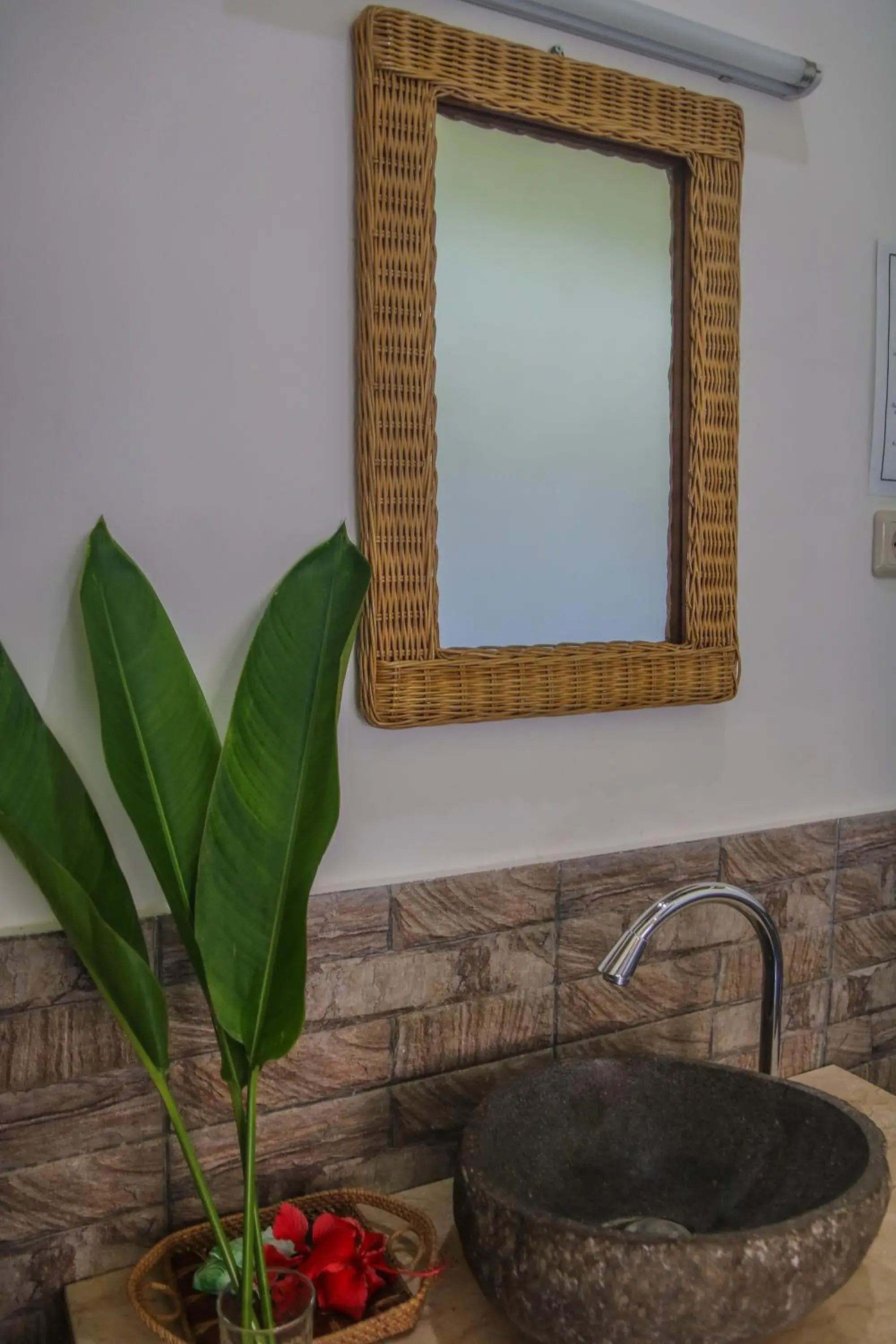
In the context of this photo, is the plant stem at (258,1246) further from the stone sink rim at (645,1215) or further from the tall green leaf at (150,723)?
the stone sink rim at (645,1215)

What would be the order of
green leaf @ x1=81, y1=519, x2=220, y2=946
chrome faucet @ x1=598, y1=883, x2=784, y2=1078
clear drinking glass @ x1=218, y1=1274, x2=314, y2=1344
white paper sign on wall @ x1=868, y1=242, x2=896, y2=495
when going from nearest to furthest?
clear drinking glass @ x1=218, y1=1274, x2=314, y2=1344 < green leaf @ x1=81, y1=519, x2=220, y2=946 < chrome faucet @ x1=598, y1=883, x2=784, y2=1078 < white paper sign on wall @ x1=868, y1=242, x2=896, y2=495

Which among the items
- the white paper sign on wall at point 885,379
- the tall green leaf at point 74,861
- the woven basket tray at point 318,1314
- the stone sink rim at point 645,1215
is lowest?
the woven basket tray at point 318,1314

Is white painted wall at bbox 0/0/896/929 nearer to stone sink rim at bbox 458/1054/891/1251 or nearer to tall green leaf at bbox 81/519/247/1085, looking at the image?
tall green leaf at bbox 81/519/247/1085

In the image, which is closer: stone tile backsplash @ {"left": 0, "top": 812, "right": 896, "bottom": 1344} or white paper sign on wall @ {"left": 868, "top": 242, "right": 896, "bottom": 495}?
stone tile backsplash @ {"left": 0, "top": 812, "right": 896, "bottom": 1344}

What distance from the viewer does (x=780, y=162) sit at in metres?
1.25

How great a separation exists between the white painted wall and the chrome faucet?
160 mm

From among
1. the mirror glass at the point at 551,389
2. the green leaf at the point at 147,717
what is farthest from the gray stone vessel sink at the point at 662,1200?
the mirror glass at the point at 551,389

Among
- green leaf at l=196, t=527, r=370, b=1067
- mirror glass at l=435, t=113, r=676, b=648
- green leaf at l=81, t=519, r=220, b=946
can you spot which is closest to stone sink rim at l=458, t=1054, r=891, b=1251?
green leaf at l=196, t=527, r=370, b=1067

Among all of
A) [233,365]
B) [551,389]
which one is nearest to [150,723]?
[233,365]

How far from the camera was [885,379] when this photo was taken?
1.35 m

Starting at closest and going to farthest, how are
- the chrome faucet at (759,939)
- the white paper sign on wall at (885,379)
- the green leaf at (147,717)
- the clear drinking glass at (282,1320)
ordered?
the clear drinking glass at (282,1320) < the green leaf at (147,717) < the chrome faucet at (759,939) < the white paper sign on wall at (885,379)

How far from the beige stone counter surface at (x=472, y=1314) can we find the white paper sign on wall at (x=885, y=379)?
0.91 metres

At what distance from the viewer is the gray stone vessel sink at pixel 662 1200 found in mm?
761

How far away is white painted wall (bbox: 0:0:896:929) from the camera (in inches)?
34.8
